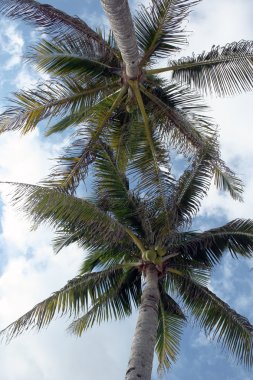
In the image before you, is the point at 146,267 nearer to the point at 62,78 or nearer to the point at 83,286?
the point at 83,286

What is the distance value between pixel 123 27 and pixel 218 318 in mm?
5871

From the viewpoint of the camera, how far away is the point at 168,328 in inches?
518

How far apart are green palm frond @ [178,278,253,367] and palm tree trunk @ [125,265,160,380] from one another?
884mm

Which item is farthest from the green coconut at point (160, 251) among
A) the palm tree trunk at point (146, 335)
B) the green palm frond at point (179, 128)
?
the green palm frond at point (179, 128)

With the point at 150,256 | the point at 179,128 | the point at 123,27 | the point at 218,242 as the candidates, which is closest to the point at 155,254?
the point at 150,256

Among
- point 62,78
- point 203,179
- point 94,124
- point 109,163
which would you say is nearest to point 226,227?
point 203,179

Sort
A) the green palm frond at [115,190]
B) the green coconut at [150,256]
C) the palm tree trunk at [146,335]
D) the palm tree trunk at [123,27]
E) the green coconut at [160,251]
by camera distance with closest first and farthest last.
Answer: the palm tree trunk at [123,27]
the palm tree trunk at [146,335]
the green coconut at [150,256]
the green coconut at [160,251]
the green palm frond at [115,190]

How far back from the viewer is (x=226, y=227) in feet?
42.3

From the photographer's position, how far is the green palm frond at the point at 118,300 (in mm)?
12875

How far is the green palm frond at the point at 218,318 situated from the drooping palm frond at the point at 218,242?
2.32 ft

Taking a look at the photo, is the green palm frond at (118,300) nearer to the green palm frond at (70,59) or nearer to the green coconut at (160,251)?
the green coconut at (160,251)

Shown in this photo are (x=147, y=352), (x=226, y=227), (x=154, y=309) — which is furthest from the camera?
(x=226, y=227)

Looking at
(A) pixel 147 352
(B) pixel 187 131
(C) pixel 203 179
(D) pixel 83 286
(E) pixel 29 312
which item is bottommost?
(A) pixel 147 352

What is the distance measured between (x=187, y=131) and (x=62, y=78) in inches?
120
